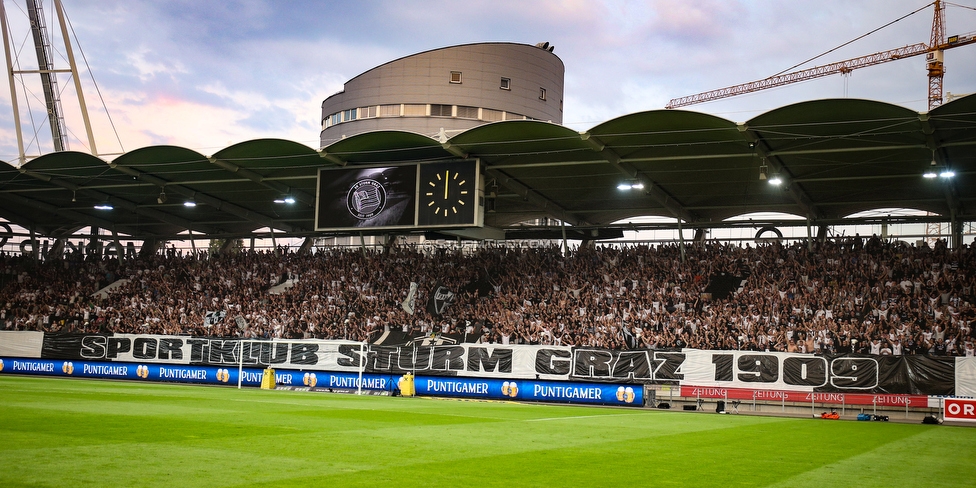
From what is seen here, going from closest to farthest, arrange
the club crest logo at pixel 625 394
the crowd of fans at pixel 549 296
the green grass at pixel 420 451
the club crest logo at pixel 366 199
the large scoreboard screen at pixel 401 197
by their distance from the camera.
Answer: the green grass at pixel 420 451
the club crest logo at pixel 625 394
the crowd of fans at pixel 549 296
the large scoreboard screen at pixel 401 197
the club crest logo at pixel 366 199

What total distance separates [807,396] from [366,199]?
1788 cm

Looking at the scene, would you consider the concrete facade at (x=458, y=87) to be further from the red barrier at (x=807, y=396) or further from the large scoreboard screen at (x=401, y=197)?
the red barrier at (x=807, y=396)

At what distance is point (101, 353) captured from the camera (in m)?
37.0

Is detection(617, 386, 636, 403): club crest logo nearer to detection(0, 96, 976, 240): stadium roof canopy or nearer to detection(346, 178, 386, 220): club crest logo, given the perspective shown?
detection(0, 96, 976, 240): stadium roof canopy

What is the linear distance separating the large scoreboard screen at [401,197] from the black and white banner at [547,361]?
204 inches

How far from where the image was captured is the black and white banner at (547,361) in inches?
1013

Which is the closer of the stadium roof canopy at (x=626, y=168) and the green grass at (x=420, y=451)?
the green grass at (x=420, y=451)

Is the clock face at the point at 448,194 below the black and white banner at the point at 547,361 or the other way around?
the other way around

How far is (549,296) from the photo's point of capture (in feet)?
117

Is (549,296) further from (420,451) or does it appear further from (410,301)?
(420,451)

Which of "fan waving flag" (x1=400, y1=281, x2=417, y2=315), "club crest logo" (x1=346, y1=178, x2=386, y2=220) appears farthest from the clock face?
"fan waving flag" (x1=400, y1=281, x2=417, y2=315)

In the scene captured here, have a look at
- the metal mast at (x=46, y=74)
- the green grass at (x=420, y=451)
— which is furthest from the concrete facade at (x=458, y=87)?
the green grass at (x=420, y=451)

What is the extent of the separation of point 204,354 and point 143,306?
924 cm

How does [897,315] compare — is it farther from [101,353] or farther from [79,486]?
[101,353]
